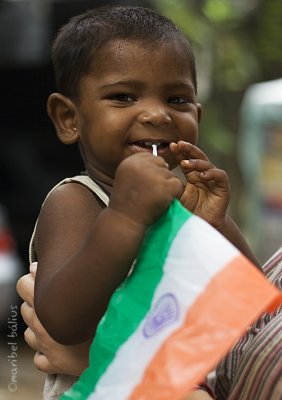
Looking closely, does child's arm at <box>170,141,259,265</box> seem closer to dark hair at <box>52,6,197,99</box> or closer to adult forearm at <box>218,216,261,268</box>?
adult forearm at <box>218,216,261,268</box>

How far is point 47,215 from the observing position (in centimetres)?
240

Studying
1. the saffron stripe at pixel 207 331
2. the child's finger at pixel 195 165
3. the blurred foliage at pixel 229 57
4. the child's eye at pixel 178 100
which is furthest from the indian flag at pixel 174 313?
the blurred foliage at pixel 229 57

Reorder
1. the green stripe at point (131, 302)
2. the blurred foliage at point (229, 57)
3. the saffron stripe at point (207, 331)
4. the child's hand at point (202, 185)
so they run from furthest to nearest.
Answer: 1. the blurred foliage at point (229, 57)
2. the child's hand at point (202, 185)
3. the green stripe at point (131, 302)
4. the saffron stripe at point (207, 331)

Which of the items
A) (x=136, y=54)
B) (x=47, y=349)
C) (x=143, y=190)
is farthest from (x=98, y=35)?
(x=47, y=349)

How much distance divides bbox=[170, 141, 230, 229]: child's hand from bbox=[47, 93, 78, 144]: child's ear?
359 millimetres

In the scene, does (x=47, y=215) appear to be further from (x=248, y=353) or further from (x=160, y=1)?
(x=160, y=1)

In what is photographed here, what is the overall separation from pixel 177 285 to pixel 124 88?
0.65 meters

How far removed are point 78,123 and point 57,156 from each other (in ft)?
24.1

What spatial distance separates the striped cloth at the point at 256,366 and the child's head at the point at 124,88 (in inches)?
18.4

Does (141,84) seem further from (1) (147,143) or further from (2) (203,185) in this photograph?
(2) (203,185)

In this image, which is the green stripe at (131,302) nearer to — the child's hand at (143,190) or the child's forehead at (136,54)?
the child's hand at (143,190)

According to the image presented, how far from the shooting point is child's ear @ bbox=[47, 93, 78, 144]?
263cm

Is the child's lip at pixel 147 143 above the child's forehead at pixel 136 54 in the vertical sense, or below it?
below

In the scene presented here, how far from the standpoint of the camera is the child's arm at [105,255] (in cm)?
207
